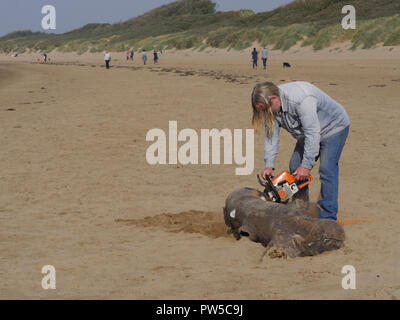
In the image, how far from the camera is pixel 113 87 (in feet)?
77.3

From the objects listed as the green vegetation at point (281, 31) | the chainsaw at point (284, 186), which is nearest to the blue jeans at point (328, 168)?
the chainsaw at point (284, 186)

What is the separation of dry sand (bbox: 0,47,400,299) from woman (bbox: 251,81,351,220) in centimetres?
76

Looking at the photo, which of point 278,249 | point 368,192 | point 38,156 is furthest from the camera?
point 38,156

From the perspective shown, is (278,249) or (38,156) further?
(38,156)

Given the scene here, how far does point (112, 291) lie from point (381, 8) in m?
56.5

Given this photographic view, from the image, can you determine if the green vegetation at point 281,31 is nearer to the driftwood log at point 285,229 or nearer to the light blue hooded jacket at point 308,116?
the light blue hooded jacket at point 308,116

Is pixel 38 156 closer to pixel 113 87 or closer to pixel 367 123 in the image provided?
pixel 367 123

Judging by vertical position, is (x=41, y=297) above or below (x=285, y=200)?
below

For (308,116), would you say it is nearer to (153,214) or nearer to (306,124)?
(306,124)

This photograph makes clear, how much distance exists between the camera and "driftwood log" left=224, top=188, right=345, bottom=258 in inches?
210

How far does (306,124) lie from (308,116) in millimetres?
86

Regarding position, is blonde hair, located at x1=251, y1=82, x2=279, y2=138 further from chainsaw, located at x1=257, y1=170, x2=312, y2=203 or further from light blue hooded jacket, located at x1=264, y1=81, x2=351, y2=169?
chainsaw, located at x1=257, y1=170, x2=312, y2=203
